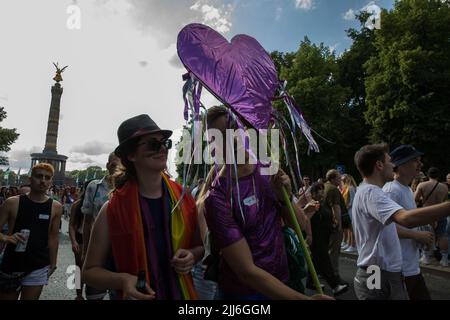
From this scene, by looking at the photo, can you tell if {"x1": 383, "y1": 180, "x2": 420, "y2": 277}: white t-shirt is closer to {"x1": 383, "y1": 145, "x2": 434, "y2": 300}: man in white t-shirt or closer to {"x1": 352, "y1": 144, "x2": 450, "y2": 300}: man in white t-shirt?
{"x1": 383, "y1": 145, "x2": 434, "y2": 300}: man in white t-shirt

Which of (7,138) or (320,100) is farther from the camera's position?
(7,138)

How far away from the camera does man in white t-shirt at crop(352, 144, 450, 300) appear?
2773 mm

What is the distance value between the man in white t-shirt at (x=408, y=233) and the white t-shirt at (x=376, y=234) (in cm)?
16

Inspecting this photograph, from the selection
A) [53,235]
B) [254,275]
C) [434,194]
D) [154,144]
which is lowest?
[254,275]

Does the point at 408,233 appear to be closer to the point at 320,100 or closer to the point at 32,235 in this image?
the point at 32,235

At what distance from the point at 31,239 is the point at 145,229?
2260 millimetres

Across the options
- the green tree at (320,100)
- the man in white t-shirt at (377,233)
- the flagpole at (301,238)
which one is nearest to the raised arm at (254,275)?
the flagpole at (301,238)

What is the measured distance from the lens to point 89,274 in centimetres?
186

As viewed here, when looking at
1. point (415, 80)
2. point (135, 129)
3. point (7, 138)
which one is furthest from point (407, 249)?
point (7, 138)

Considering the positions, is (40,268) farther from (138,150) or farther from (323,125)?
(323,125)

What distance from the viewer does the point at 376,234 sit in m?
2.94

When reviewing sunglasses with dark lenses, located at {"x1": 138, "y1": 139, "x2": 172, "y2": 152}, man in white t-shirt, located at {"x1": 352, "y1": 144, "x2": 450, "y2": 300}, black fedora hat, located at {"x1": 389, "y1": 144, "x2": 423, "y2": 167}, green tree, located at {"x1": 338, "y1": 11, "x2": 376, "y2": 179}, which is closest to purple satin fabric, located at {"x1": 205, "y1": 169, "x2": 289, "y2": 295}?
sunglasses with dark lenses, located at {"x1": 138, "y1": 139, "x2": 172, "y2": 152}

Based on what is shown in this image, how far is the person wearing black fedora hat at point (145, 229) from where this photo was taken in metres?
1.82
